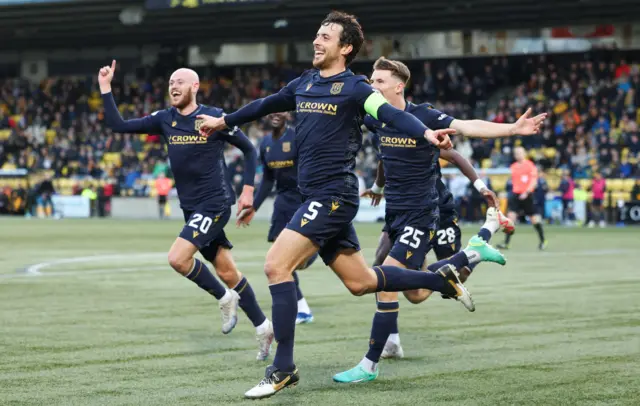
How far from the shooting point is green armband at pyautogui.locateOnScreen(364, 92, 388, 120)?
266 inches

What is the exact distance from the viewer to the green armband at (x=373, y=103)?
675 cm

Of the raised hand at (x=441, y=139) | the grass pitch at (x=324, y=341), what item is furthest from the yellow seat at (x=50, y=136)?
the raised hand at (x=441, y=139)

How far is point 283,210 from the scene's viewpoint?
12.0 meters

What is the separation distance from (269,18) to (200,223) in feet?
122

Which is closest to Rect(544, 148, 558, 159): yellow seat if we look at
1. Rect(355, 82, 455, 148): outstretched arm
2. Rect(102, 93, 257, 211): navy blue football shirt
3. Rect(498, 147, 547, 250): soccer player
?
Rect(498, 147, 547, 250): soccer player

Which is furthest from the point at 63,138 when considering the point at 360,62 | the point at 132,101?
the point at 360,62

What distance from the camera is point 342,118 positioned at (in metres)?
7.02

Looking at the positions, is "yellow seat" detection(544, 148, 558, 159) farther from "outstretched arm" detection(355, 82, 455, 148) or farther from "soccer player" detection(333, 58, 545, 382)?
"outstretched arm" detection(355, 82, 455, 148)

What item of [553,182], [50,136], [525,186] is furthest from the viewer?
[50,136]

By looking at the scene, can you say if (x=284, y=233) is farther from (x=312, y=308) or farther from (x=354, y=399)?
(x=312, y=308)

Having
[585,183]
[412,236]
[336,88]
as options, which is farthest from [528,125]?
A: [585,183]

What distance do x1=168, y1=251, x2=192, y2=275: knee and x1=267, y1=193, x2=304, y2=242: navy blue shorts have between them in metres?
2.93

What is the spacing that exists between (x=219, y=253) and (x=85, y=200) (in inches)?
1387

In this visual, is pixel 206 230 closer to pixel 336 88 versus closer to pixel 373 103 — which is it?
pixel 336 88
